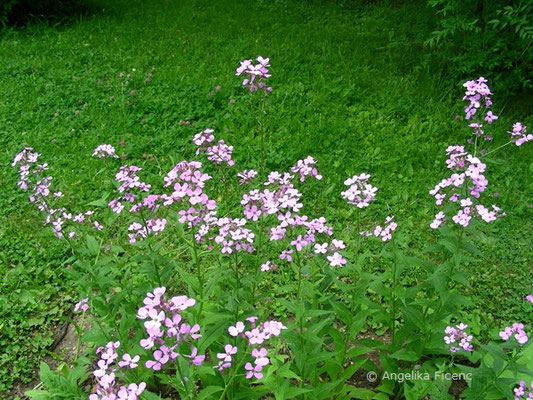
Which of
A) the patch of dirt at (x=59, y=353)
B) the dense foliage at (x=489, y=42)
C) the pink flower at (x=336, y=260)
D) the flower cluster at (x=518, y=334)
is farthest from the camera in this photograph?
the dense foliage at (x=489, y=42)

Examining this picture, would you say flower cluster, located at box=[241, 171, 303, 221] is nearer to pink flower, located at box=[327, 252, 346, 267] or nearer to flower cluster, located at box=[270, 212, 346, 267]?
flower cluster, located at box=[270, 212, 346, 267]

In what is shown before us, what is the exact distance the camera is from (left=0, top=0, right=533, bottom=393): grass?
321cm

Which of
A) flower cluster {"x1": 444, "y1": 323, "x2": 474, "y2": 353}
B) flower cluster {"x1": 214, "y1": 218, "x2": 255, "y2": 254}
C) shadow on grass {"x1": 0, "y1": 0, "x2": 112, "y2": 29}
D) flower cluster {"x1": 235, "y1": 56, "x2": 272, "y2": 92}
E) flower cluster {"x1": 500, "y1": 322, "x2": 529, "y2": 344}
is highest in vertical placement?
flower cluster {"x1": 235, "y1": 56, "x2": 272, "y2": 92}

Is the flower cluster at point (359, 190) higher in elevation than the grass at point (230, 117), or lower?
higher

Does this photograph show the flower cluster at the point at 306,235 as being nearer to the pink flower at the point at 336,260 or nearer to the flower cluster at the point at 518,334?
the pink flower at the point at 336,260

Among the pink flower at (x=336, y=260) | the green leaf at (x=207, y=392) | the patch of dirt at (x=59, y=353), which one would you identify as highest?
the pink flower at (x=336, y=260)

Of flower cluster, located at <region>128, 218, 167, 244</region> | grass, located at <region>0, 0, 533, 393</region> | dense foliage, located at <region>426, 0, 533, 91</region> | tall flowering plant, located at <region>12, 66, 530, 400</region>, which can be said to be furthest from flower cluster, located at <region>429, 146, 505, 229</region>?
dense foliage, located at <region>426, 0, 533, 91</region>

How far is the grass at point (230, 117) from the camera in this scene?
3213 millimetres

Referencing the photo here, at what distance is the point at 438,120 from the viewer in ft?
15.0

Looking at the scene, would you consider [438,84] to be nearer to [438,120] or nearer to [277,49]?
[438,120]

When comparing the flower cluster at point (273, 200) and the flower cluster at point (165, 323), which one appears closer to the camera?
the flower cluster at point (165, 323)

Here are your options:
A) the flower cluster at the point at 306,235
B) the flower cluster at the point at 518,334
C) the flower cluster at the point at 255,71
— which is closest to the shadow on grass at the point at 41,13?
the flower cluster at the point at 255,71

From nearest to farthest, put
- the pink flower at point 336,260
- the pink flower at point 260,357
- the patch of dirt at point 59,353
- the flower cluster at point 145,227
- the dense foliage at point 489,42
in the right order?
the pink flower at point 260,357, the pink flower at point 336,260, the flower cluster at point 145,227, the patch of dirt at point 59,353, the dense foliage at point 489,42

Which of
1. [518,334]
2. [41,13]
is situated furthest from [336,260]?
[41,13]
